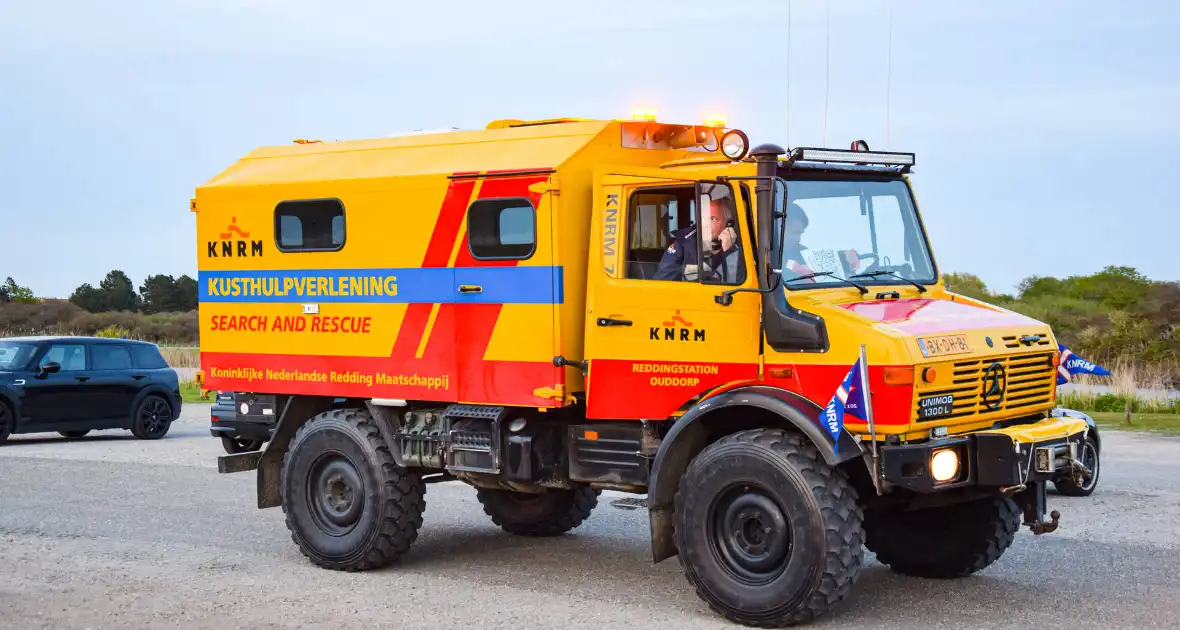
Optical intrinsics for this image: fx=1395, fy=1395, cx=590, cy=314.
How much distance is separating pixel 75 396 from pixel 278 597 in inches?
505

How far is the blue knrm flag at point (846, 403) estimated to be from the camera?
7.85 m

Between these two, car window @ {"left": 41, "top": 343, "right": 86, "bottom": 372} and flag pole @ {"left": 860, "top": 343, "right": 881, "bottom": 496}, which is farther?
car window @ {"left": 41, "top": 343, "right": 86, "bottom": 372}

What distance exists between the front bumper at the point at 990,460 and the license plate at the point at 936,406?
16 cm

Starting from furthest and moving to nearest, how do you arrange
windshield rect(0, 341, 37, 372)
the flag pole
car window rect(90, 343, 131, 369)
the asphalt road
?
1. car window rect(90, 343, 131, 369)
2. windshield rect(0, 341, 37, 372)
3. the asphalt road
4. the flag pole

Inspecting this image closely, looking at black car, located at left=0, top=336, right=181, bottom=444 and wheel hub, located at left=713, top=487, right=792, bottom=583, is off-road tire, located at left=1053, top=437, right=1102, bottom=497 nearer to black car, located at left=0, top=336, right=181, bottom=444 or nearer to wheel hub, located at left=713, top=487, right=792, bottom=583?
wheel hub, located at left=713, top=487, right=792, bottom=583

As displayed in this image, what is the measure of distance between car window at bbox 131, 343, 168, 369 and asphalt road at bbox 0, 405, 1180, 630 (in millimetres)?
7708

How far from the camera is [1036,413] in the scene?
885 cm

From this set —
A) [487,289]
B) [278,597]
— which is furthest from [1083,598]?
[278,597]

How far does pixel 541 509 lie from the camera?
11680mm

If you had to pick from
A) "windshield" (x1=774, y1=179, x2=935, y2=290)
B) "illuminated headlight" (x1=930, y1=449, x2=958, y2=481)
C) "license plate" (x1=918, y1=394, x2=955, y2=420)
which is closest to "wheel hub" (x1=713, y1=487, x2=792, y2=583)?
"illuminated headlight" (x1=930, y1=449, x2=958, y2=481)

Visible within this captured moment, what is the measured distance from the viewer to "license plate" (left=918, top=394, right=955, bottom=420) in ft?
26.0

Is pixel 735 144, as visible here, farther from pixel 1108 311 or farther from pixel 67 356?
pixel 1108 311

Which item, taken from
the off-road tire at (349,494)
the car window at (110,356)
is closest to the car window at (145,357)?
the car window at (110,356)

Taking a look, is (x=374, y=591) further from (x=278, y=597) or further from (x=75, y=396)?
(x=75, y=396)
